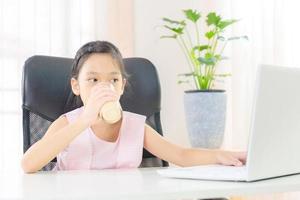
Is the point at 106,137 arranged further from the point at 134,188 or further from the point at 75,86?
the point at 134,188

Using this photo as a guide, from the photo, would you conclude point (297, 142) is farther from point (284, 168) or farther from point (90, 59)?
point (90, 59)

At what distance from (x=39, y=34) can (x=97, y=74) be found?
3.88 ft

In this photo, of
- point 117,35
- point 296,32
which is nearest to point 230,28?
point 296,32

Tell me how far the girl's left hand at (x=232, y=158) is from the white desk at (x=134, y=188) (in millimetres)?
160

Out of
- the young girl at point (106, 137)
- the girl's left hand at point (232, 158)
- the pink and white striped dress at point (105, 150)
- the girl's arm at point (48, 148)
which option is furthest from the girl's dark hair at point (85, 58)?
the girl's left hand at point (232, 158)

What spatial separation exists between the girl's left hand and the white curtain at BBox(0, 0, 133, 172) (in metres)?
1.51

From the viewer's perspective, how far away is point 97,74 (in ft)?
4.22

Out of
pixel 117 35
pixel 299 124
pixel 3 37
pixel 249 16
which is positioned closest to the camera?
pixel 299 124

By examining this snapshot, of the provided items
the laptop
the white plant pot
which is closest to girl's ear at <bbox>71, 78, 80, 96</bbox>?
the laptop

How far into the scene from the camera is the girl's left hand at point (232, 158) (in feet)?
3.16

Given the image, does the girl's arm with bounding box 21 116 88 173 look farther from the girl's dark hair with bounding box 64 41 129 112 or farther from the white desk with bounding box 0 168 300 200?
the girl's dark hair with bounding box 64 41 129 112

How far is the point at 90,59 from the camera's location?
4.44 ft

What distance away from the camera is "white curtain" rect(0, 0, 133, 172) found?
Answer: 2.29m

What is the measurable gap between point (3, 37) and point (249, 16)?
1.38m
